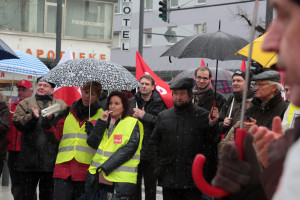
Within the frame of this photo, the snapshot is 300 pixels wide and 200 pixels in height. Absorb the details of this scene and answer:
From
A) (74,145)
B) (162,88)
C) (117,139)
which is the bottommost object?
(74,145)

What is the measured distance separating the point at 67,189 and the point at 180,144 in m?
1.54

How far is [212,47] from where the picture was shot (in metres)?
7.95

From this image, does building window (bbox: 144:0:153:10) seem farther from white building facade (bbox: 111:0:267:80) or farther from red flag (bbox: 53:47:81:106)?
red flag (bbox: 53:47:81:106)

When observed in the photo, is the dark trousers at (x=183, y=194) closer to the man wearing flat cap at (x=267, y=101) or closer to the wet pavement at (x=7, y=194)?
the man wearing flat cap at (x=267, y=101)

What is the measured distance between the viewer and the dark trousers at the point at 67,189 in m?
7.32

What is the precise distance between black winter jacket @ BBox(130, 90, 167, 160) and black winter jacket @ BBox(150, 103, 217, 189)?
1.18 m

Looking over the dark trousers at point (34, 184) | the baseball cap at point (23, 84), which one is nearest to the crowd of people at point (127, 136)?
the dark trousers at point (34, 184)

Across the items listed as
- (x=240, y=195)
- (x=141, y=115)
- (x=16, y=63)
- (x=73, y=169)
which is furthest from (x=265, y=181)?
(x=16, y=63)

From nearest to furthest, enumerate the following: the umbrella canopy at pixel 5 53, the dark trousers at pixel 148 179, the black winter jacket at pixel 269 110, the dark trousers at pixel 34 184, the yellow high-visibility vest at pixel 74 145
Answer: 1. the black winter jacket at pixel 269 110
2. the yellow high-visibility vest at pixel 74 145
3. the dark trousers at pixel 34 184
4. the umbrella canopy at pixel 5 53
5. the dark trousers at pixel 148 179

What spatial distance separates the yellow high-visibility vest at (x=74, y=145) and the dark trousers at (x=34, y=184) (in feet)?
2.22

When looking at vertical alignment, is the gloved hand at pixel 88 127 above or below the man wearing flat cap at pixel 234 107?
below

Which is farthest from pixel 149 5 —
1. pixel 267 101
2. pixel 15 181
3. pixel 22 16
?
pixel 267 101

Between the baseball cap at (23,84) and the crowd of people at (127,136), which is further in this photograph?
the baseball cap at (23,84)

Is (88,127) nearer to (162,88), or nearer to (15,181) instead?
(15,181)
